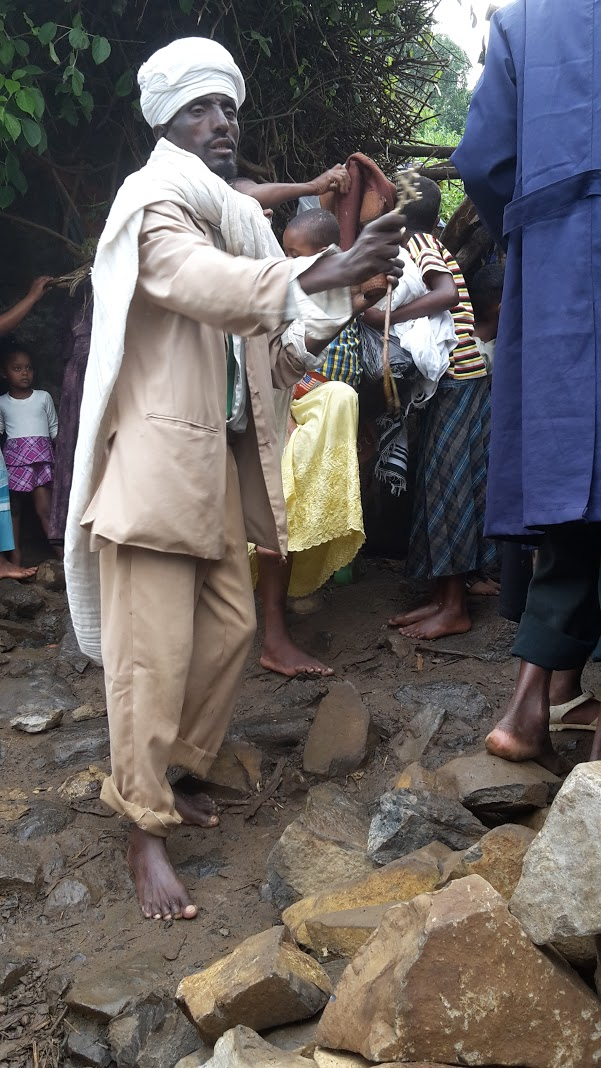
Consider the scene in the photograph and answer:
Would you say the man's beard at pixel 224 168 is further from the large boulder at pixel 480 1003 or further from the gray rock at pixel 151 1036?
the gray rock at pixel 151 1036

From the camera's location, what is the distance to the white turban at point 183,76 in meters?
2.45

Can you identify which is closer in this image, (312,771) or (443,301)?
(312,771)

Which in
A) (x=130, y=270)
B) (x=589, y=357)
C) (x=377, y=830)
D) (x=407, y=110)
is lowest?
(x=377, y=830)

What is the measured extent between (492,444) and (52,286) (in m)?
3.32

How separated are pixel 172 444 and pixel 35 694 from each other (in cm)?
191

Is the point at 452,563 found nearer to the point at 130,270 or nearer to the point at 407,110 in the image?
the point at 130,270

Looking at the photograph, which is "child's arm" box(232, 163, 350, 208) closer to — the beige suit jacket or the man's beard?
the man's beard

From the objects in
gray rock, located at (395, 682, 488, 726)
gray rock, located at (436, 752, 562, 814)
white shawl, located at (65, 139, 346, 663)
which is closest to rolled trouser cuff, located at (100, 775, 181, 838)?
white shawl, located at (65, 139, 346, 663)

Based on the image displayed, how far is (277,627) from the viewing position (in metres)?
3.92

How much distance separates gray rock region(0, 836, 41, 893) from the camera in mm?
2508

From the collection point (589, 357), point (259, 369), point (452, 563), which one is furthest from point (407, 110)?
point (589, 357)

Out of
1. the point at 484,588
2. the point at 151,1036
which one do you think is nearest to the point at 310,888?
the point at 151,1036

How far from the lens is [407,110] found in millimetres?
5242

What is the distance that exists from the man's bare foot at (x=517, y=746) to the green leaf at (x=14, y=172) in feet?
10.9
